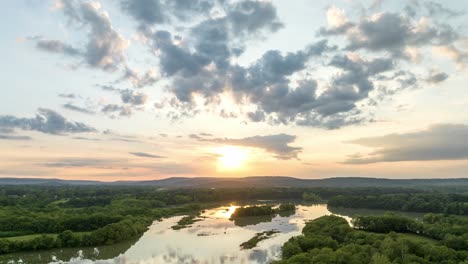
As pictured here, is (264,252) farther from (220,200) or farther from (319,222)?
(220,200)

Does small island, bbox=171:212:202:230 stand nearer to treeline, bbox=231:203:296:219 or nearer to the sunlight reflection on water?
the sunlight reflection on water

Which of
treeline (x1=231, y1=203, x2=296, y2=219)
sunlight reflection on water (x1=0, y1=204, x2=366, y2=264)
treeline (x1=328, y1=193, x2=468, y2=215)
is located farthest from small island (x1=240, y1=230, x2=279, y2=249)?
treeline (x1=328, y1=193, x2=468, y2=215)

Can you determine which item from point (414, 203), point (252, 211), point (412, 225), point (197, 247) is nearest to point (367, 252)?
point (197, 247)

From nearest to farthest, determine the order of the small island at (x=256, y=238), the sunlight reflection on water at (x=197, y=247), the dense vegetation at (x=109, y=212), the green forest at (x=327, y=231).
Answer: the green forest at (x=327, y=231) < the sunlight reflection on water at (x=197, y=247) < the small island at (x=256, y=238) < the dense vegetation at (x=109, y=212)

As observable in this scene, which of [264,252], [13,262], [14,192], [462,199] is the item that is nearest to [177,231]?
[264,252]

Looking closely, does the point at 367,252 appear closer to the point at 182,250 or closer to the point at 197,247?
the point at 197,247

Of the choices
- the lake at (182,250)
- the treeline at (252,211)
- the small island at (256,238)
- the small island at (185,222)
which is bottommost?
the lake at (182,250)

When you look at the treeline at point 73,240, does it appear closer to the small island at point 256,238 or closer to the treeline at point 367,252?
the small island at point 256,238

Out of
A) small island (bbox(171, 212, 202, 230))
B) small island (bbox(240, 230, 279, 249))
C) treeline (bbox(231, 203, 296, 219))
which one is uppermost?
treeline (bbox(231, 203, 296, 219))

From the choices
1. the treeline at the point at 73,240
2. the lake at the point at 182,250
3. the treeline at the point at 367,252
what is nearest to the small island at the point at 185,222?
the lake at the point at 182,250

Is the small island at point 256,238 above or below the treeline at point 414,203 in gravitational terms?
below

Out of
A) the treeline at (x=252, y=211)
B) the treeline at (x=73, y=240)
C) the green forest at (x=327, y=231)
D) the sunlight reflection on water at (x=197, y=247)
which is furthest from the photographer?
the treeline at (x=252, y=211)
